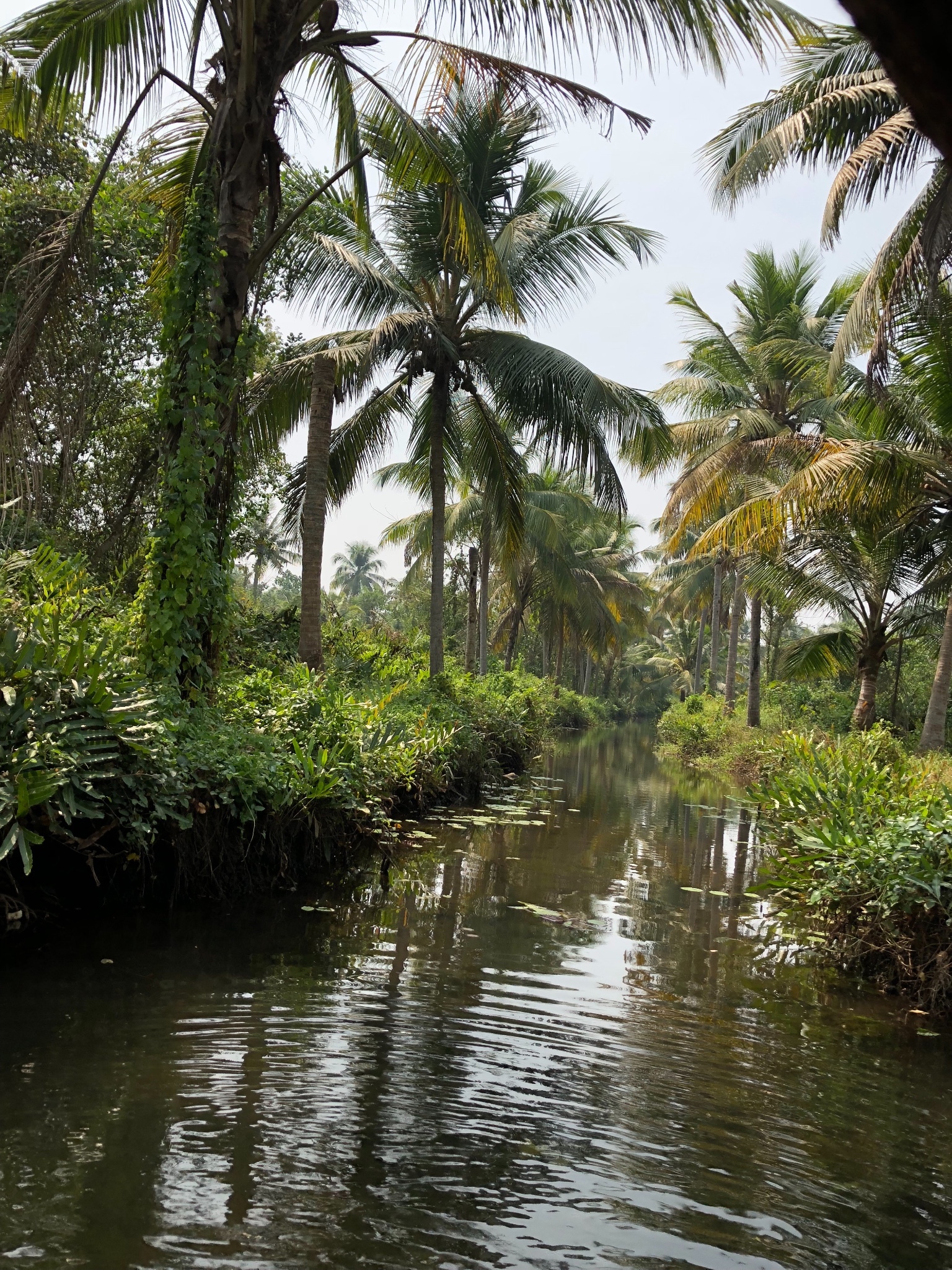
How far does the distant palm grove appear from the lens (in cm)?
666

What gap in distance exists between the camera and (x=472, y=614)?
24.3 metres

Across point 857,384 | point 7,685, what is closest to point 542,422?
point 857,384

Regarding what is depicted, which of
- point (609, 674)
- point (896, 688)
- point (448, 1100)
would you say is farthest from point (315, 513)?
point (609, 674)

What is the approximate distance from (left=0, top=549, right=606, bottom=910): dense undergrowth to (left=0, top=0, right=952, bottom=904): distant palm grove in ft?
0.11

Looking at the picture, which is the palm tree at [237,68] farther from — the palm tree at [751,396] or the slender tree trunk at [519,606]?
the slender tree trunk at [519,606]

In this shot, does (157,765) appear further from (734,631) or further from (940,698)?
(734,631)

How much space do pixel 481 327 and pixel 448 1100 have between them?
1278 cm

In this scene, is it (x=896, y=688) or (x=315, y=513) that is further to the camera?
(x=896, y=688)

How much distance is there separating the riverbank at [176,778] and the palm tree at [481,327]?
5123mm

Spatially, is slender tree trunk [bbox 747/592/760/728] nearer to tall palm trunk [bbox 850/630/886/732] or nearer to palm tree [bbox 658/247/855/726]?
palm tree [bbox 658/247/855/726]

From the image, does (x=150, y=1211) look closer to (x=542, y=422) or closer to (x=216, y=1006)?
(x=216, y=1006)

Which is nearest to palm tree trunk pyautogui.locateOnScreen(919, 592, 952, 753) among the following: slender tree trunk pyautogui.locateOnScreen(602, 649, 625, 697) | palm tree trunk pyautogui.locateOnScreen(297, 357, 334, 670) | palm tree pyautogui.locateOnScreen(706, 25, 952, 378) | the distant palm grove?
the distant palm grove

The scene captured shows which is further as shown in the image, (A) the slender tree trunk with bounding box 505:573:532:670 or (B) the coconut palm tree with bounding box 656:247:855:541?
(A) the slender tree trunk with bounding box 505:573:532:670

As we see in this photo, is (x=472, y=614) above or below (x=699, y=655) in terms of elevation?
below
